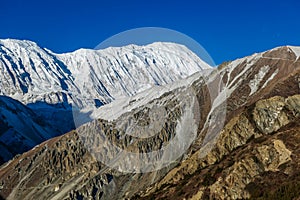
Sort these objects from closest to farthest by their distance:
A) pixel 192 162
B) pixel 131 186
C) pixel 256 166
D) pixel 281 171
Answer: pixel 281 171
pixel 256 166
pixel 192 162
pixel 131 186

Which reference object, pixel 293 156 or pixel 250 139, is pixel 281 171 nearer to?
pixel 293 156

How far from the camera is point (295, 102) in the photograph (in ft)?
495

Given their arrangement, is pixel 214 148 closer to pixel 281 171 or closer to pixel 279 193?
pixel 281 171

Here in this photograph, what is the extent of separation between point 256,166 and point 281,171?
8866mm

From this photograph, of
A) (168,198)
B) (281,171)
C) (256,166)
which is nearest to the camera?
(281,171)

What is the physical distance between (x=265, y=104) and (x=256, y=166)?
1856 inches

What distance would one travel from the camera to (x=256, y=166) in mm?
111562

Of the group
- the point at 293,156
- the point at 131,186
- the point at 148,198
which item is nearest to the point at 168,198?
the point at 148,198

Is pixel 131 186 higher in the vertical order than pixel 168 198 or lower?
lower

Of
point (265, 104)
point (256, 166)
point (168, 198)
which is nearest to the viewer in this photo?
point (256, 166)

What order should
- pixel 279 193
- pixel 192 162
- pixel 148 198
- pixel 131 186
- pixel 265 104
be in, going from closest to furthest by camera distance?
1. pixel 279 193
2. pixel 148 198
3. pixel 192 162
4. pixel 265 104
5. pixel 131 186

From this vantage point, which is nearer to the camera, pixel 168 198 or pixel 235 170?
pixel 235 170

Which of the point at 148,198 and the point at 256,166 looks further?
the point at 148,198

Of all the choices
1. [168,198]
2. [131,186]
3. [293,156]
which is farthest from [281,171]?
[131,186]
